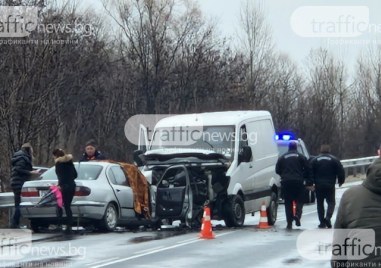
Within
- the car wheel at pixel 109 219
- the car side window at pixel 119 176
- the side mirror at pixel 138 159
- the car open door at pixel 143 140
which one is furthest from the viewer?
the car open door at pixel 143 140

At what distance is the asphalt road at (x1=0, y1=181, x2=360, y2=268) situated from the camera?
13055 mm

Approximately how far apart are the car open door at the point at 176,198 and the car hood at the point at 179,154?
330mm

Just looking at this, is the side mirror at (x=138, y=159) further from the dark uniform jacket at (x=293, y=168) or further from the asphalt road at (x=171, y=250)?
the dark uniform jacket at (x=293, y=168)

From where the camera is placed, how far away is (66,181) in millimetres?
17562

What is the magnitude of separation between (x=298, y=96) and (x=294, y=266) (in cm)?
4268

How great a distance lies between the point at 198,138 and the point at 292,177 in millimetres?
2635

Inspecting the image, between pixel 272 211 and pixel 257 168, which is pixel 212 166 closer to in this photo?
pixel 257 168

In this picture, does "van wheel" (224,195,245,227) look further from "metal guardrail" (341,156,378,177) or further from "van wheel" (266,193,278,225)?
"metal guardrail" (341,156,378,177)

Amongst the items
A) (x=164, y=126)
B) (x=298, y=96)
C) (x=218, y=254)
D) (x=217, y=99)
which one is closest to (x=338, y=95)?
(x=298, y=96)

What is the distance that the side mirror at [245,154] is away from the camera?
Answer: 63.1 feet

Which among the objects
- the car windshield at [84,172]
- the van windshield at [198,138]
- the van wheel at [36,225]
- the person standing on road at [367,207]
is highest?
the van windshield at [198,138]

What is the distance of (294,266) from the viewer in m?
12.7

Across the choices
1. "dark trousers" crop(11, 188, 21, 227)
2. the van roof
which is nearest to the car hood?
the van roof

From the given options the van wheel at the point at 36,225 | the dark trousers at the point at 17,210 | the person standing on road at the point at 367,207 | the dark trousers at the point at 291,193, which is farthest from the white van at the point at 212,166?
the person standing on road at the point at 367,207
